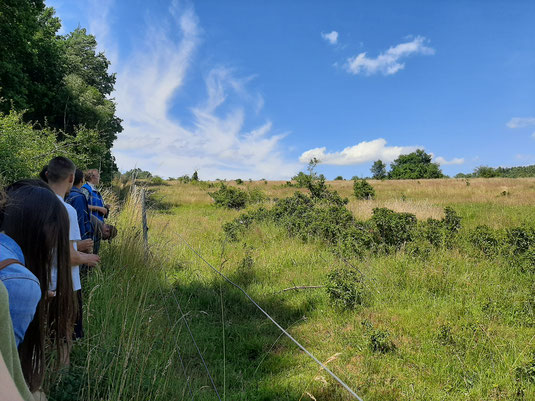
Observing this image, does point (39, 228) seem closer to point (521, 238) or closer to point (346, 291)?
point (346, 291)

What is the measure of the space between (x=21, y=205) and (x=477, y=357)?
12.7 ft

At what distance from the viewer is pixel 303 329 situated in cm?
405

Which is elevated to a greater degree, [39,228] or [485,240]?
[39,228]

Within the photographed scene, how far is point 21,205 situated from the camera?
148cm

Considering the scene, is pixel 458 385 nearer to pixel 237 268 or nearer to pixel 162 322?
pixel 162 322

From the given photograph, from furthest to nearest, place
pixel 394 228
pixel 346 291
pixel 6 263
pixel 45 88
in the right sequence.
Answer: pixel 45 88 < pixel 394 228 < pixel 346 291 < pixel 6 263

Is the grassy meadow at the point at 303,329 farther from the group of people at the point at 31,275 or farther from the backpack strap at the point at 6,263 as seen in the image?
the backpack strap at the point at 6,263

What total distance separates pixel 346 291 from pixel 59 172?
12.0ft

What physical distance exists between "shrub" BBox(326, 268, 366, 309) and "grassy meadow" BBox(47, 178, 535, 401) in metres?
0.12

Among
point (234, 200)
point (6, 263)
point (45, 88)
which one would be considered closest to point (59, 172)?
point (6, 263)

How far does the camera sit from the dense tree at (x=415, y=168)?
67688 millimetres

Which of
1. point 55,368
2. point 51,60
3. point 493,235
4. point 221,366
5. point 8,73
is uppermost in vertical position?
point 51,60

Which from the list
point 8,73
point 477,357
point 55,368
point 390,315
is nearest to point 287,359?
point 390,315

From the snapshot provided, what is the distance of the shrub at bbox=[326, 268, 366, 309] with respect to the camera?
14.3 feet
